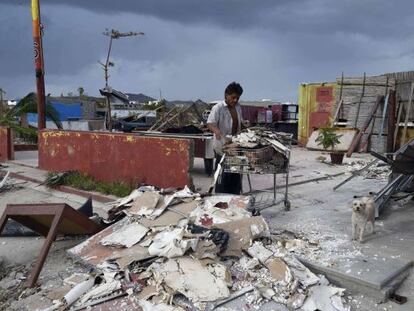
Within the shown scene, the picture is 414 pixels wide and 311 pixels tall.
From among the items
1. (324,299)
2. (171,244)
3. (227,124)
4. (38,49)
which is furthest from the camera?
(38,49)

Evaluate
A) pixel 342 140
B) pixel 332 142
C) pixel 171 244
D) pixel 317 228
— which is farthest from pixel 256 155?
pixel 342 140

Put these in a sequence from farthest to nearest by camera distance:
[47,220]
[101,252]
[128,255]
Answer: [47,220] < [101,252] < [128,255]

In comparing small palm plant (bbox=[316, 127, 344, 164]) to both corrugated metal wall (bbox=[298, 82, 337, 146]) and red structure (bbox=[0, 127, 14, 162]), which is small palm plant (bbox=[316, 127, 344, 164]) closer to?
corrugated metal wall (bbox=[298, 82, 337, 146])

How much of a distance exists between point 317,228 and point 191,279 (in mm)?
2369

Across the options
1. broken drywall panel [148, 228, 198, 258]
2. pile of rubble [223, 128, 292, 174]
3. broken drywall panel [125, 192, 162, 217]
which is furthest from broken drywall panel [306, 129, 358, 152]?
broken drywall panel [148, 228, 198, 258]

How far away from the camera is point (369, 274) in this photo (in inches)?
163

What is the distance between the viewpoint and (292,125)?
21.7 m

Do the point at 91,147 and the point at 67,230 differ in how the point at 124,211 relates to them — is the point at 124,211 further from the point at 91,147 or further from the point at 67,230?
the point at 91,147

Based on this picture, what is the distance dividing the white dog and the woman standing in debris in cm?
197

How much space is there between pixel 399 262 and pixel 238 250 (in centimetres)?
168

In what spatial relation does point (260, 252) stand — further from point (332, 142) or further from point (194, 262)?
point (332, 142)

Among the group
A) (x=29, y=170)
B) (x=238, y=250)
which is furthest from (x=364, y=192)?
(x=29, y=170)

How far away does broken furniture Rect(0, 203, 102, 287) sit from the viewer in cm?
448

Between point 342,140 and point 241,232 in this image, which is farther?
point 342,140
